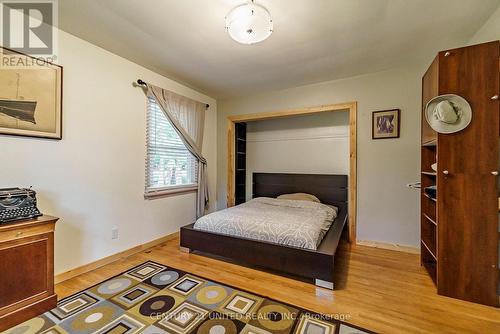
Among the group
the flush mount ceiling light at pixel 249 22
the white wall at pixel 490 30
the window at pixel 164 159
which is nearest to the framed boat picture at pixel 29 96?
the window at pixel 164 159

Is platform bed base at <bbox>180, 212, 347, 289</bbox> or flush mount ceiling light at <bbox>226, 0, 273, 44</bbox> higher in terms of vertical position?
flush mount ceiling light at <bbox>226, 0, 273, 44</bbox>

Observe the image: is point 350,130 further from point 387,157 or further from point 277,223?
point 277,223

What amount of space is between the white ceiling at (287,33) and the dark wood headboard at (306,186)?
168 centimetres

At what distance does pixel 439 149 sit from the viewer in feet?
6.26

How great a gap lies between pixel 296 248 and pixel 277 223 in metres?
0.39

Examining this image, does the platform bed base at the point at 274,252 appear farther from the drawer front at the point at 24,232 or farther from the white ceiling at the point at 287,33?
the white ceiling at the point at 287,33

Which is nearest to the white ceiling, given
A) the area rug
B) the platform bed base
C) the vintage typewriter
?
the vintage typewriter

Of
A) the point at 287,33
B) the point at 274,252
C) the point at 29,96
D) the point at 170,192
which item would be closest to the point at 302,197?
the point at 274,252

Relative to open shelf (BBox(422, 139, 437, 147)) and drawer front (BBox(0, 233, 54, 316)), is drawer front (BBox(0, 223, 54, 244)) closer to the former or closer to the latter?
drawer front (BBox(0, 233, 54, 316))

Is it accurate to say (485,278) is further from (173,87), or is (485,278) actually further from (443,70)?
(173,87)

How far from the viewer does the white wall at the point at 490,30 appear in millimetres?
1887

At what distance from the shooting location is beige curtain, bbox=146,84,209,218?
3217 mm

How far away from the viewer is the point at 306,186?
4.00 metres

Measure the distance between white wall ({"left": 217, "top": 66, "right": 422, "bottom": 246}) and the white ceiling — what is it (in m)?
0.22
